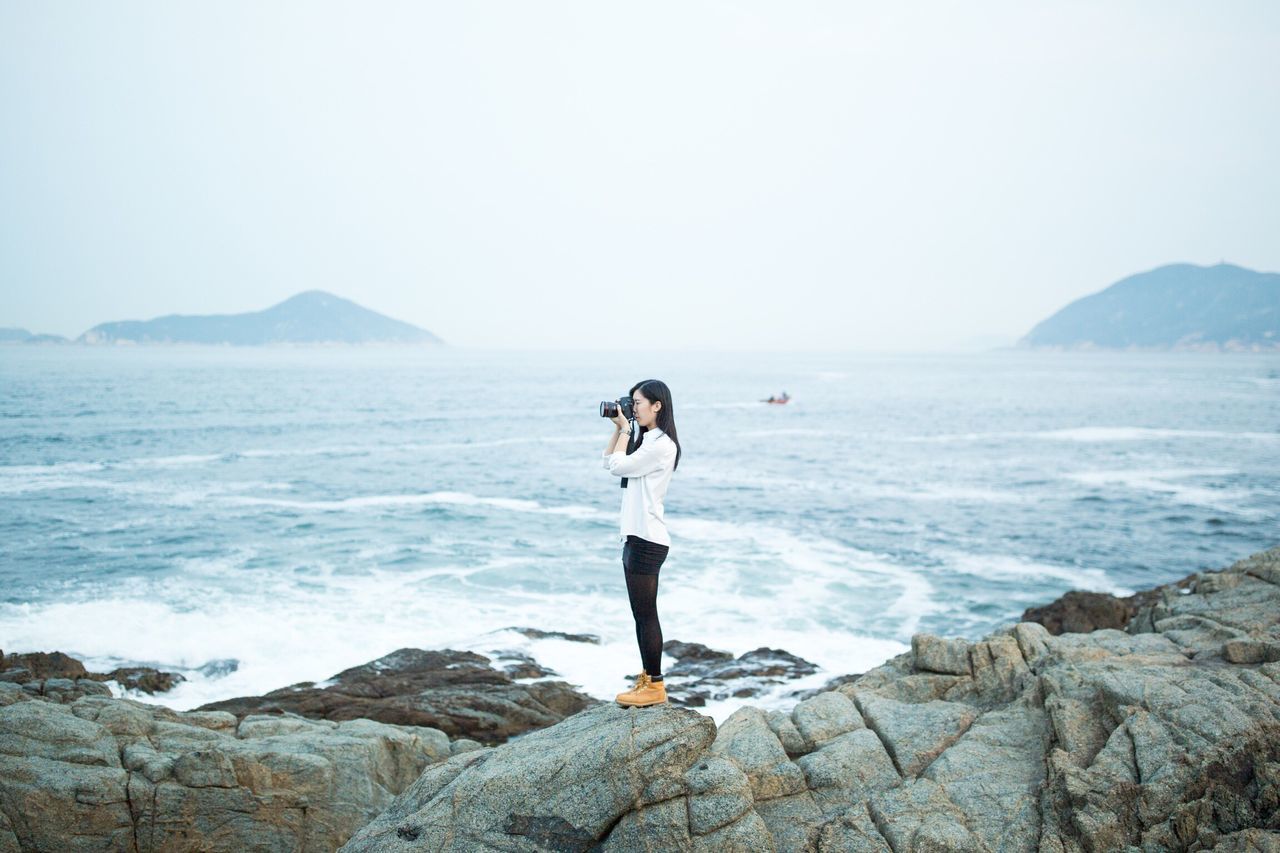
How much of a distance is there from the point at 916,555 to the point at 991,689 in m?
18.9

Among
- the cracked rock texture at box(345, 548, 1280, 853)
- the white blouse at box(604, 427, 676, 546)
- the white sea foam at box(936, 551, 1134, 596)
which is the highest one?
the white blouse at box(604, 427, 676, 546)

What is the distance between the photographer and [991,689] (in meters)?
10.9

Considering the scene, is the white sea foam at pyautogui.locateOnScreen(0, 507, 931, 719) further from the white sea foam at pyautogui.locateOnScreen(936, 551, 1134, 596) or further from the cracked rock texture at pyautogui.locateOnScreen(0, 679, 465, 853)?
the cracked rock texture at pyautogui.locateOnScreen(0, 679, 465, 853)

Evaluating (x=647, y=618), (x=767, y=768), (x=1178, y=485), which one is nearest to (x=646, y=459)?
(x=647, y=618)

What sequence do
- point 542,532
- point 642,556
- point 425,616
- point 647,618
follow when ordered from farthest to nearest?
point 542,532, point 425,616, point 647,618, point 642,556

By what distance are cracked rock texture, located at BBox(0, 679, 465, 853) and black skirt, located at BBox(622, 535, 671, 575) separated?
4971mm

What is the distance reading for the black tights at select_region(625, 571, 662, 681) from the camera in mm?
7602

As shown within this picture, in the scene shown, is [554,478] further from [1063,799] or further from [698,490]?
[1063,799]

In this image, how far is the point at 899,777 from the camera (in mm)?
8438

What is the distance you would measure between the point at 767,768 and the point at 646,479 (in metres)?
3.04

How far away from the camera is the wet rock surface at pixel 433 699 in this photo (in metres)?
13.9

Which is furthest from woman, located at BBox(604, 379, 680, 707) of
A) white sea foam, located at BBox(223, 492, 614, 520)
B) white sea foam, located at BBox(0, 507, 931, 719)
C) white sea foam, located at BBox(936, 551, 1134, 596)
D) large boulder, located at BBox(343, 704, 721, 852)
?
white sea foam, located at BBox(223, 492, 614, 520)

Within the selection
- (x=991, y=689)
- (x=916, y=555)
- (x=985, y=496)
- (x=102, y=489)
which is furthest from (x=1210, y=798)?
(x=102, y=489)

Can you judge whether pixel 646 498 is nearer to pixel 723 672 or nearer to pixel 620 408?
pixel 620 408
